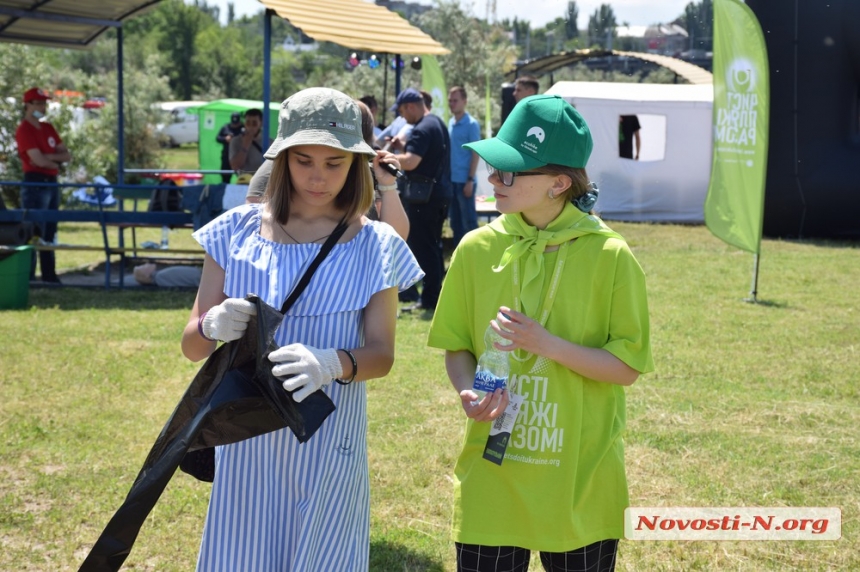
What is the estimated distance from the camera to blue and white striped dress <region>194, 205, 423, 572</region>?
2367mm

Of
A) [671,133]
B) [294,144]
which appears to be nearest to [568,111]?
[294,144]

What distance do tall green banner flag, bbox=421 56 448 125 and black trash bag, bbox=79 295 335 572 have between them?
11.0m

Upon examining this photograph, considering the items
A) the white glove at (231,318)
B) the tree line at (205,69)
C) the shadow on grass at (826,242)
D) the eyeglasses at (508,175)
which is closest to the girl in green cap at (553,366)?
the eyeglasses at (508,175)

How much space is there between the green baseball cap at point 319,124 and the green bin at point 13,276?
289 inches

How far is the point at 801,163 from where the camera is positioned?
14.3 m

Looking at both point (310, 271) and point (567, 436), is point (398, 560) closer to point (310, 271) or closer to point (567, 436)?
point (567, 436)

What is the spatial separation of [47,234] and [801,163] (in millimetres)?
10762

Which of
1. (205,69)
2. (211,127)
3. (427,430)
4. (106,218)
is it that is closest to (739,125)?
A: (427,430)

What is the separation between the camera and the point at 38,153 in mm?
10891

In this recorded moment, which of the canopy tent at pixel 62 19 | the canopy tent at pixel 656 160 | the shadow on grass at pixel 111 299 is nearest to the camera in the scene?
the shadow on grass at pixel 111 299

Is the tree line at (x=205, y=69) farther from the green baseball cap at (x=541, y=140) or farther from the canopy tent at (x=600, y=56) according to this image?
the green baseball cap at (x=541, y=140)

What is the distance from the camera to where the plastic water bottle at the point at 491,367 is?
2322 millimetres

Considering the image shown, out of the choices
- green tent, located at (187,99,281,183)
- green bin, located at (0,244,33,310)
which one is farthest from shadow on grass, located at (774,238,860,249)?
green tent, located at (187,99,281,183)

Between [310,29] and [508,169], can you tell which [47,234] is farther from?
[508,169]
